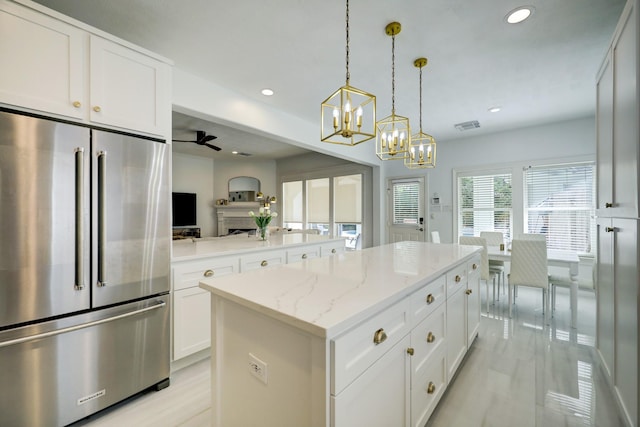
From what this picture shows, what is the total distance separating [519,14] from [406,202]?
4160mm

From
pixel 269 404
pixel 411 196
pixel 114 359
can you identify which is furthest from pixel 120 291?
pixel 411 196

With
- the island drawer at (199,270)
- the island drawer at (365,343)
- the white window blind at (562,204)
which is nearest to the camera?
the island drawer at (365,343)

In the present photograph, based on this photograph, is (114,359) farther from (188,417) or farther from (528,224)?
(528,224)

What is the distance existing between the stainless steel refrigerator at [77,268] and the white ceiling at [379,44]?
1.01 meters

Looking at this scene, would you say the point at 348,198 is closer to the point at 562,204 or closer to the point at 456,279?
the point at 562,204

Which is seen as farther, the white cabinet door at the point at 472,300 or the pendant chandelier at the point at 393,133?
the white cabinet door at the point at 472,300

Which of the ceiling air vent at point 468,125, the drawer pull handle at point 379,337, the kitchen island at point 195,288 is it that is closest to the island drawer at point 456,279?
the drawer pull handle at point 379,337

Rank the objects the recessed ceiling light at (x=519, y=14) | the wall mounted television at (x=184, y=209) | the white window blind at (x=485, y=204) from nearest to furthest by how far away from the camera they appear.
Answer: the recessed ceiling light at (x=519, y=14), the white window blind at (x=485, y=204), the wall mounted television at (x=184, y=209)

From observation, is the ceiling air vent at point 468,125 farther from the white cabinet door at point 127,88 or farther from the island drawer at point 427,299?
the white cabinet door at point 127,88

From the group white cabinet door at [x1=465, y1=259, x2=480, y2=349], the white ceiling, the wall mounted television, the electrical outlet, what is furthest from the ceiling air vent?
the wall mounted television

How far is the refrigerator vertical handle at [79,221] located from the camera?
1.58m

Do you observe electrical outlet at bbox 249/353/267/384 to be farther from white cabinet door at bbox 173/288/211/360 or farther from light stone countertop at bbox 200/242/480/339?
white cabinet door at bbox 173/288/211/360

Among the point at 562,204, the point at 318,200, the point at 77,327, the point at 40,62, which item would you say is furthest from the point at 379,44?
the point at 318,200

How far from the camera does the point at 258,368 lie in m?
1.12
